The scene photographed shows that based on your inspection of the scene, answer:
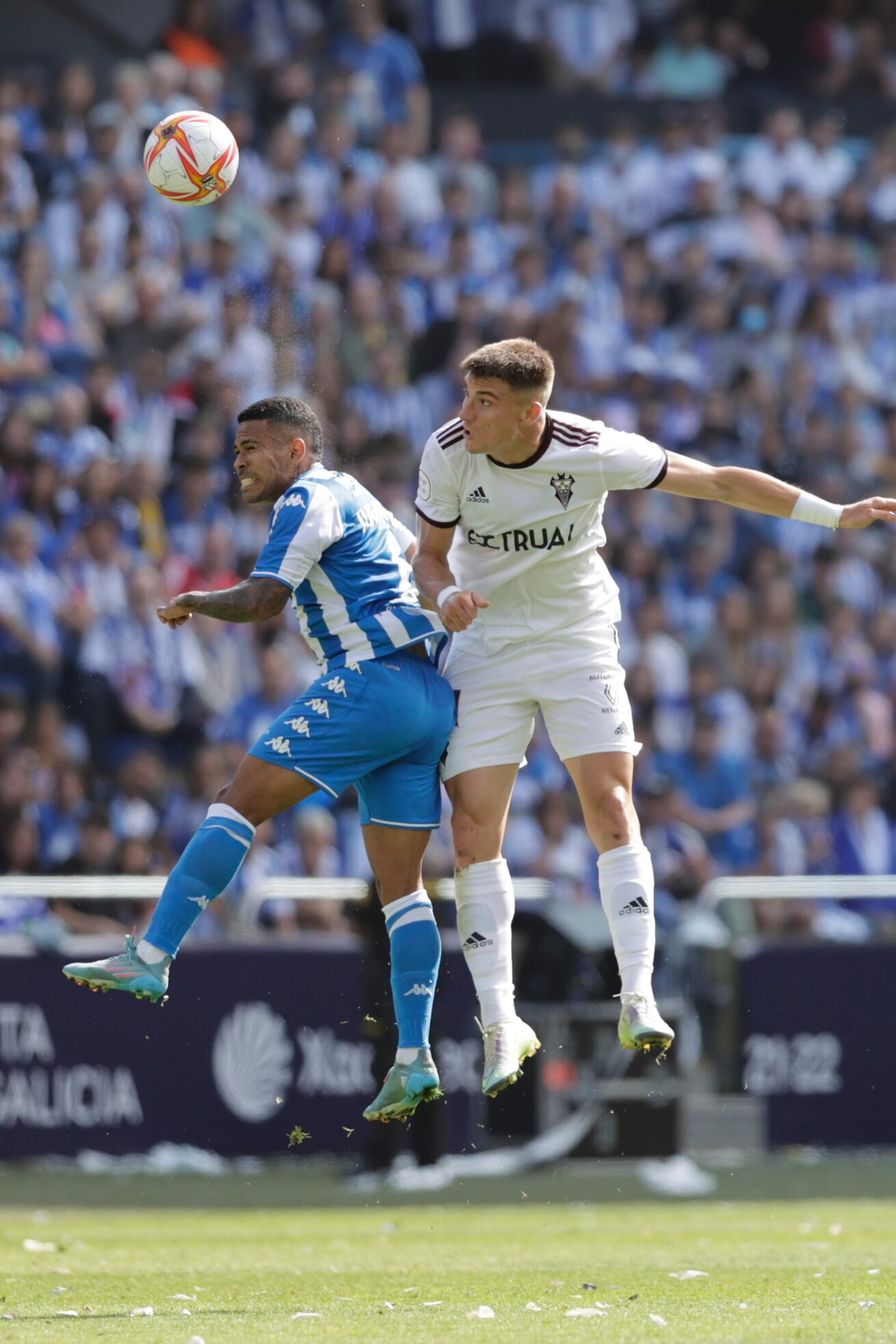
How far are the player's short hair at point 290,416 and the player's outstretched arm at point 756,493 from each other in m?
1.35

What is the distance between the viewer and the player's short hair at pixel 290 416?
7473 millimetres

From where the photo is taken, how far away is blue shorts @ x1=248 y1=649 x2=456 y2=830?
7289mm

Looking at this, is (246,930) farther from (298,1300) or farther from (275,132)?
(275,132)

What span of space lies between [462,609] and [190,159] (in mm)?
2573

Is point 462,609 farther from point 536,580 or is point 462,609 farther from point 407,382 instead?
point 407,382

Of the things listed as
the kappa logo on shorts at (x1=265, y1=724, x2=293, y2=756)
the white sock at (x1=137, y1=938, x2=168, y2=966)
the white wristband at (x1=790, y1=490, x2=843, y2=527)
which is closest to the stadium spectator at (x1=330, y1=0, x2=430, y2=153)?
the white wristband at (x1=790, y1=490, x2=843, y2=527)

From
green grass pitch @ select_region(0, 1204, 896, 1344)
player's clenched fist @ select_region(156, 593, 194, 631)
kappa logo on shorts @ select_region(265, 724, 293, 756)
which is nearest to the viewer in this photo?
green grass pitch @ select_region(0, 1204, 896, 1344)

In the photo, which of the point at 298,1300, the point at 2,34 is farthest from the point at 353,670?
the point at 2,34

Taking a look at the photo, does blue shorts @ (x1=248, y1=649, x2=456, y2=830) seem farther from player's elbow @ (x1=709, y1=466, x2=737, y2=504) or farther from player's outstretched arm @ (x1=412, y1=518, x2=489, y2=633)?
player's elbow @ (x1=709, y1=466, x2=737, y2=504)

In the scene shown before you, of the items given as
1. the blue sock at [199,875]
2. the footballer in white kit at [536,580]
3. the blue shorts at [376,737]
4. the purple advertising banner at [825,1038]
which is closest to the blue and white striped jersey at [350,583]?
the blue shorts at [376,737]

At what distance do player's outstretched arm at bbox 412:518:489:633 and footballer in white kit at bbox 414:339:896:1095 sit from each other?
0.01 meters

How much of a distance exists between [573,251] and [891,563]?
3830 mm

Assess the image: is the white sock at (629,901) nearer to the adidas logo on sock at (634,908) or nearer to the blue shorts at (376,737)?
the adidas logo on sock at (634,908)

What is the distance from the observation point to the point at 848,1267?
7.99 meters
